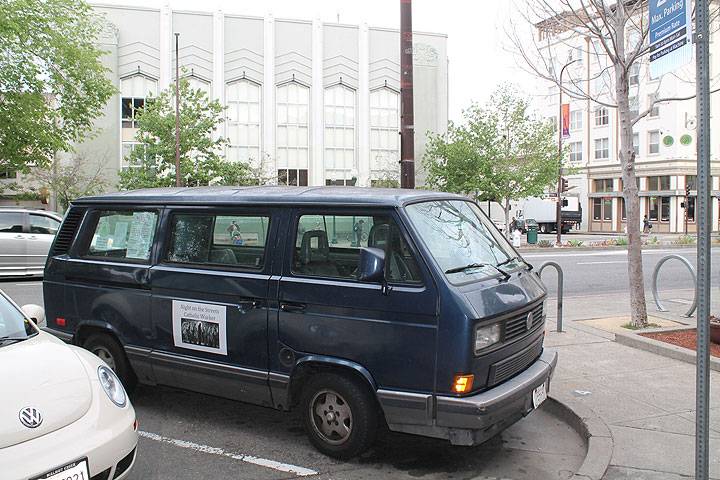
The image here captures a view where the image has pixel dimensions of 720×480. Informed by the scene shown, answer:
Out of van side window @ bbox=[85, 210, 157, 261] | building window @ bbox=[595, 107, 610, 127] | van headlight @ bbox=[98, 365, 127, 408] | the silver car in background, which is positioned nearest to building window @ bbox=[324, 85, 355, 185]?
building window @ bbox=[595, 107, 610, 127]

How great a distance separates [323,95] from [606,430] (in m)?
47.1

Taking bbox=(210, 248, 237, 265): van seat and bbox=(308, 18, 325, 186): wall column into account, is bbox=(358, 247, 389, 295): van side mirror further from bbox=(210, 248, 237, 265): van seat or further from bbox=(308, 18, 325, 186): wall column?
bbox=(308, 18, 325, 186): wall column

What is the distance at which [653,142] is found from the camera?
49.9m

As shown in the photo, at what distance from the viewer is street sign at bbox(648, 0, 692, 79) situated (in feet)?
11.0

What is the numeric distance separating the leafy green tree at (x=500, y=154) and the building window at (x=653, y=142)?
19.0m

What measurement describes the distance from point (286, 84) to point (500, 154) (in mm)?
21561

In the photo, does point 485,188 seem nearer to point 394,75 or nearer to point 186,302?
point 394,75

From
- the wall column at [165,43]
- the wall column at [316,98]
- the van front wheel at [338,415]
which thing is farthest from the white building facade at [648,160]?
the van front wheel at [338,415]

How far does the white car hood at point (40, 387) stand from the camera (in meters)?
2.96

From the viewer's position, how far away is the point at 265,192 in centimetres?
498

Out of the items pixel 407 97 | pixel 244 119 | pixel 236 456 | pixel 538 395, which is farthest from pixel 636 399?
pixel 244 119

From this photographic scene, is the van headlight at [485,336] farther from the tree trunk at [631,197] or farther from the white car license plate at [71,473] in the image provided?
the tree trunk at [631,197]

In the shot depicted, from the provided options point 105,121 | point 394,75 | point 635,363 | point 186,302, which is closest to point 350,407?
point 186,302

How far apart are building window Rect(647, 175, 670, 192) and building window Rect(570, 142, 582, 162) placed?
7784mm
